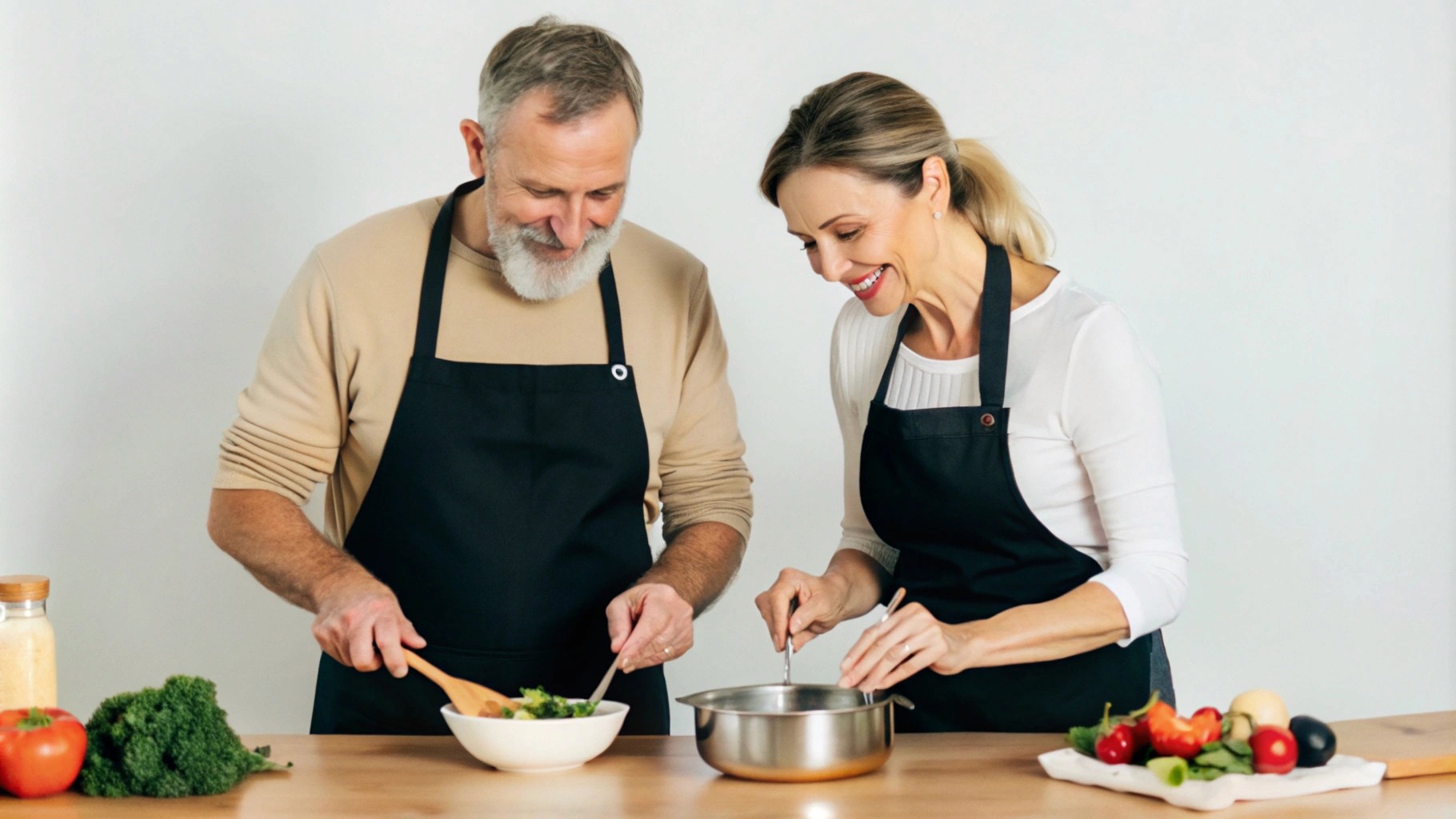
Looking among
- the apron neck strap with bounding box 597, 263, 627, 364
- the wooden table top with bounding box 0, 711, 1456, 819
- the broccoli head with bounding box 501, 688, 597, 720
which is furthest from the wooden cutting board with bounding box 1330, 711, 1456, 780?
the apron neck strap with bounding box 597, 263, 627, 364

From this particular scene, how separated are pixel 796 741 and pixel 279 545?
115 centimetres

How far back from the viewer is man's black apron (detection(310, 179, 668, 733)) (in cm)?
261

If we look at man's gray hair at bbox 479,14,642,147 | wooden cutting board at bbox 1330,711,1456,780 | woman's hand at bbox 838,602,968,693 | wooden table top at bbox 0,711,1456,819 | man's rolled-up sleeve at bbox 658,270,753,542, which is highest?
man's gray hair at bbox 479,14,642,147

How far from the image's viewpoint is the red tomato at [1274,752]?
1.81 metres

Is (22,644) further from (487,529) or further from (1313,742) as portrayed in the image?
(1313,742)

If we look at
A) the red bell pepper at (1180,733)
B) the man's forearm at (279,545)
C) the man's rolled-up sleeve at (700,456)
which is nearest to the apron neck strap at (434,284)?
the man's forearm at (279,545)

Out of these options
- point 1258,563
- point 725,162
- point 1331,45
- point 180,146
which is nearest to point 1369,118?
point 1331,45

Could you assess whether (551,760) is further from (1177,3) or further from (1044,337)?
(1177,3)

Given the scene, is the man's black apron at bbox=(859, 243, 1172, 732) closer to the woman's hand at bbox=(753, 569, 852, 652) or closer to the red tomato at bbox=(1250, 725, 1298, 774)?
the woman's hand at bbox=(753, 569, 852, 652)

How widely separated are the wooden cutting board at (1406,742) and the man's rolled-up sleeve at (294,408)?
6.18 feet

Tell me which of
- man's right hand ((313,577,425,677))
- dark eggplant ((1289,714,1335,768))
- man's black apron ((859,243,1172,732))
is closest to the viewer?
dark eggplant ((1289,714,1335,768))

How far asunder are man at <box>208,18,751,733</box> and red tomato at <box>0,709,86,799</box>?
1.99 feet

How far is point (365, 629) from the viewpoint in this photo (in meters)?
2.15

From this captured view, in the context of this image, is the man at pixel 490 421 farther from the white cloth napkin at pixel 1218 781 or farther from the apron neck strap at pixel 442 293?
the white cloth napkin at pixel 1218 781
